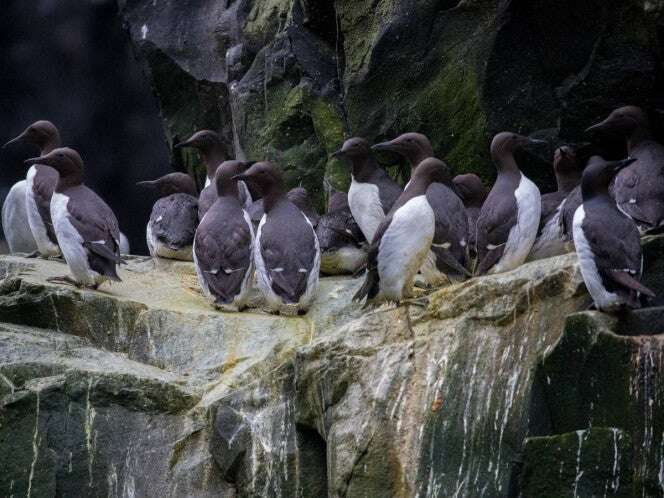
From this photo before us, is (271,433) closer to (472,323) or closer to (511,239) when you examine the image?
(472,323)

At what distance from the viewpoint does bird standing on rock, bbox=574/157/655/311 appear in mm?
6129

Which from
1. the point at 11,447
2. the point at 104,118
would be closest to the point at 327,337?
the point at 11,447

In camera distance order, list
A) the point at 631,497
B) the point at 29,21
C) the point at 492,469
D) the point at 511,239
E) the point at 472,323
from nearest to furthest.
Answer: the point at 631,497, the point at 492,469, the point at 472,323, the point at 511,239, the point at 29,21

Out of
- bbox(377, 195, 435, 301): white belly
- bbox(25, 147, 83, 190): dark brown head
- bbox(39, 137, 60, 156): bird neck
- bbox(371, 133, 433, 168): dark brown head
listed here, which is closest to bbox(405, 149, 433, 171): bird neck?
bbox(371, 133, 433, 168): dark brown head

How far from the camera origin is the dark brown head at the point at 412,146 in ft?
30.5

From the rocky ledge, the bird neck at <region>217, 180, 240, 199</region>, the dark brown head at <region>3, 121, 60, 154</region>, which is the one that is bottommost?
the rocky ledge

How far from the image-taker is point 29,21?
1538cm

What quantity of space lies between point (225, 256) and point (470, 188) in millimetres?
1989

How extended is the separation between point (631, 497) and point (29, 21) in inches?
464

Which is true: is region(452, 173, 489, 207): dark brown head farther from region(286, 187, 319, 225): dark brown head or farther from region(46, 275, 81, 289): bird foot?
region(46, 275, 81, 289): bird foot

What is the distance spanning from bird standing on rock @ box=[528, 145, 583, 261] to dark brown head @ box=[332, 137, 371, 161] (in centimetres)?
142

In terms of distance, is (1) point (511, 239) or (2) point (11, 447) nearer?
(2) point (11, 447)

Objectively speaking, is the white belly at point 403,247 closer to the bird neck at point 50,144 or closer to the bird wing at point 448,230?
the bird wing at point 448,230

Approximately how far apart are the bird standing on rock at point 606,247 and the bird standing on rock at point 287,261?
7.44 feet
